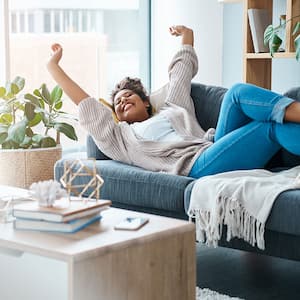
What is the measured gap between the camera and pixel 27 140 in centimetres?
423

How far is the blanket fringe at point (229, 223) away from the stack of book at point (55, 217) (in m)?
0.73

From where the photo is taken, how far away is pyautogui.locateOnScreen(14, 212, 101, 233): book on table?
232 centimetres

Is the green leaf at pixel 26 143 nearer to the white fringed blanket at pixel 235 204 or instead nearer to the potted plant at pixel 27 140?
the potted plant at pixel 27 140

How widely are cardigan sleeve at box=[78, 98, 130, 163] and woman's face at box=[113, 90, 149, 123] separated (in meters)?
0.19

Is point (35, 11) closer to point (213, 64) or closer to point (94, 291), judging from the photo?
point (213, 64)

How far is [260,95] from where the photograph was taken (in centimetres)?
330

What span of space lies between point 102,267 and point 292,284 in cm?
132

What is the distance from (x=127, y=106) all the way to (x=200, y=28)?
6.24ft

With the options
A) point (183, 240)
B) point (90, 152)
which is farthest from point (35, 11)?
point (183, 240)

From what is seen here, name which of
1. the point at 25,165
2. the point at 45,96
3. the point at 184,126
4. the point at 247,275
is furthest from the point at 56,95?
the point at 247,275

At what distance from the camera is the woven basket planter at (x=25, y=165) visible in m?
4.17

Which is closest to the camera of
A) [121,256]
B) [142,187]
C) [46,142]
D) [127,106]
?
[121,256]

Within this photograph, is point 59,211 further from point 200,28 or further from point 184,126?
point 200,28

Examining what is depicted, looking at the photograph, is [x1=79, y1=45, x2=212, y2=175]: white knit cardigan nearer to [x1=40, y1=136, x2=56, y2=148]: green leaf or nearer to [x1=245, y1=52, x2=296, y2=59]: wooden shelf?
[x1=40, y1=136, x2=56, y2=148]: green leaf
